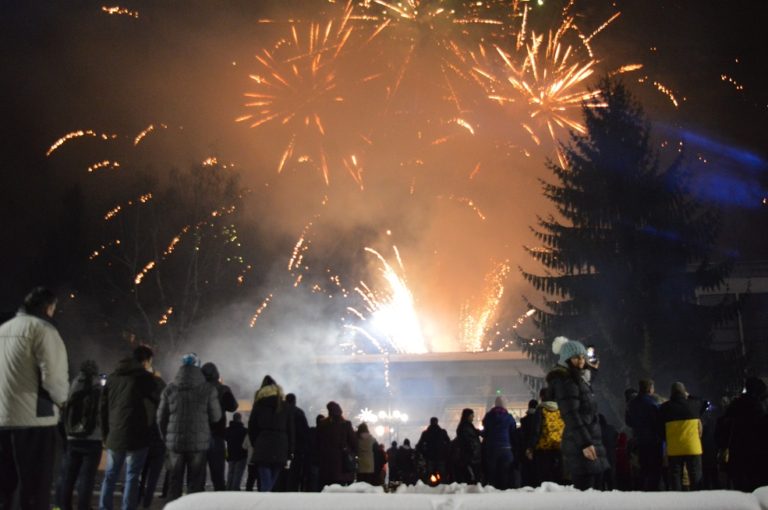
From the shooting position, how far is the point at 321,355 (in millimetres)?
46062

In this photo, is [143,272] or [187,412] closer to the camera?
[187,412]

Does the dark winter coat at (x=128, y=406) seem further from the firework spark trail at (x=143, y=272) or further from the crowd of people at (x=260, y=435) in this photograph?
the firework spark trail at (x=143, y=272)

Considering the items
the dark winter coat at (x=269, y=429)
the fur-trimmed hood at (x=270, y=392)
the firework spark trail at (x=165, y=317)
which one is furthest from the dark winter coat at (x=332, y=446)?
the firework spark trail at (x=165, y=317)

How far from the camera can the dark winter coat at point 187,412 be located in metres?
8.74

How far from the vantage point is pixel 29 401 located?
5.84 meters

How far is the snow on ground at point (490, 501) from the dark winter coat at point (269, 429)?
7.96 m

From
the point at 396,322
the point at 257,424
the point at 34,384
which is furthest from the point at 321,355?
the point at 34,384

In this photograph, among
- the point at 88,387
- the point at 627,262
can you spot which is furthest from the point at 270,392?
the point at 627,262

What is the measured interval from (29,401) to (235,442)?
7377 mm

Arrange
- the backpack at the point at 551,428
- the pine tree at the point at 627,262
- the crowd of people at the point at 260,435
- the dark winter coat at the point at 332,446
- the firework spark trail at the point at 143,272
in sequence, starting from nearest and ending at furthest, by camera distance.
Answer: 1. the crowd of people at the point at 260,435
2. the backpack at the point at 551,428
3. the dark winter coat at the point at 332,446
4. the pine tree at the point at 627,262
5. the firework spark trail at the point at 143,272

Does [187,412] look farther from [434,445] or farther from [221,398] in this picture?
[434,445]

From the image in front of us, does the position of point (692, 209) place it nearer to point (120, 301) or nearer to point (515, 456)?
point (515, 456)

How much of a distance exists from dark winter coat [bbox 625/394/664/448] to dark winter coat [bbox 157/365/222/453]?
5896 mm

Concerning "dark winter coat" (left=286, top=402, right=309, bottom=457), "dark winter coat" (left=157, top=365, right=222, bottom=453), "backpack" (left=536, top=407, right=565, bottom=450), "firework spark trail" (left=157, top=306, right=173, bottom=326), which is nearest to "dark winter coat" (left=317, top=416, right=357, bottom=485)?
"dark winter coat" (left=286, top=402, right=309, bottom=457)
